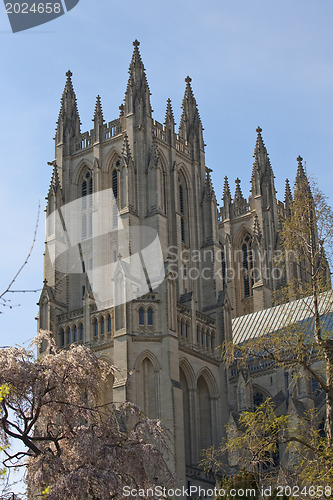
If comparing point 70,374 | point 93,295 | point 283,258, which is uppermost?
point 93,295

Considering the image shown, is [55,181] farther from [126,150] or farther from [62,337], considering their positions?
[62,337]

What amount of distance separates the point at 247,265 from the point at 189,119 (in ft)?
54.5

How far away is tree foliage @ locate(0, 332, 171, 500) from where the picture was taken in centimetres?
2356

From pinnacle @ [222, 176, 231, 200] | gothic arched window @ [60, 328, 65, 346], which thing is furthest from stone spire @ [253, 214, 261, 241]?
gothic arched window @ [60, 328, 65, 346]

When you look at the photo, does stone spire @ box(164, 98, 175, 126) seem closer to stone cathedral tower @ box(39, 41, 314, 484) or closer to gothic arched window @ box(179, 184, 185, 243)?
stone cathedral tower @ box(39, 41, 314, 484)

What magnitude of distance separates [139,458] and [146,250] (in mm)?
29346

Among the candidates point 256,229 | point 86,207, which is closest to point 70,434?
point 86,207

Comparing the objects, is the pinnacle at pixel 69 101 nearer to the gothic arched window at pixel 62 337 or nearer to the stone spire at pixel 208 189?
the stone spire at pixel 208 189

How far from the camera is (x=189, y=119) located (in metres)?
64.8

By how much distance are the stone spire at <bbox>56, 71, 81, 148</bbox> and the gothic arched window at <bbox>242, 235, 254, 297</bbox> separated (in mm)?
20296

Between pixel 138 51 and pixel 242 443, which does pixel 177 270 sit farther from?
pixel 242 443

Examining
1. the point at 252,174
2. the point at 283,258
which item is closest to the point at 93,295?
the point at 252,174

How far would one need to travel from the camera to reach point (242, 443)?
867 inches

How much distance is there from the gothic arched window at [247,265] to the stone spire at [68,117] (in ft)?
66.6
